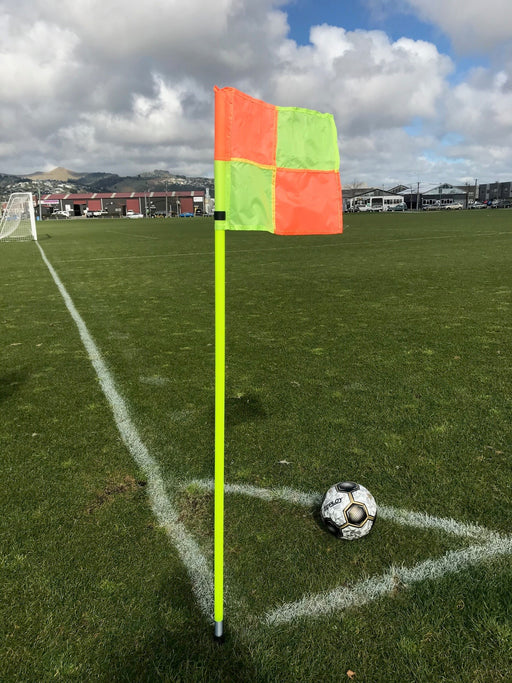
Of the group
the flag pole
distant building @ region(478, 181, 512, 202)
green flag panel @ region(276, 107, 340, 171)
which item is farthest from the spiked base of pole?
distant building @ region(478, 181, 512, 202)

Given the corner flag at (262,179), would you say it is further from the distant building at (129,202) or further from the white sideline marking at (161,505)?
the distant building at (129,202)

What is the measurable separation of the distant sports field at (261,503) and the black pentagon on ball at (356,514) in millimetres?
117

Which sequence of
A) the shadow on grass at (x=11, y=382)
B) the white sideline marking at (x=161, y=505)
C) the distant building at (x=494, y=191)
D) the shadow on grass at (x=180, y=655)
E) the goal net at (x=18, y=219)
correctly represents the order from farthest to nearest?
the distant building at (x=494, y=191)
the goal net at (x=18, y=219)
the shadow on grass at (x=11, y=382)
the white sideline marking at (x=161, y=505)
the shadow on grass at (x=180, y=655)

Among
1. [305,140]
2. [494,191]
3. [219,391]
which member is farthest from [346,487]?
[494,191]

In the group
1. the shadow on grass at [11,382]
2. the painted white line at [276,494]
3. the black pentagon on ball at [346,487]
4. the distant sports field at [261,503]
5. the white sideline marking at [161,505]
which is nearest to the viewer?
the distant sports field at [261,503]

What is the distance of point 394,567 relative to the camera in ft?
8.21

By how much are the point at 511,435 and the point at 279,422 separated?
183 centimetres

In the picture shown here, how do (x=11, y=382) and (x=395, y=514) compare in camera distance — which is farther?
(x=11, y=382)

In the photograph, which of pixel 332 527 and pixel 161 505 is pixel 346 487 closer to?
pixel 332 527

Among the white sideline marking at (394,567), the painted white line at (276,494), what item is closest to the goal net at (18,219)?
the painted white line at (276,494)

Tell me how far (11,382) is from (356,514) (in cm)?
403

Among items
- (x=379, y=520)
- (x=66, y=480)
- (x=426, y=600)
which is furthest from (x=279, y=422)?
(x=426, y=600)

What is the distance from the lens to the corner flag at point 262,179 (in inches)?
72.7

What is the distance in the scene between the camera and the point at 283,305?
8.89 m
